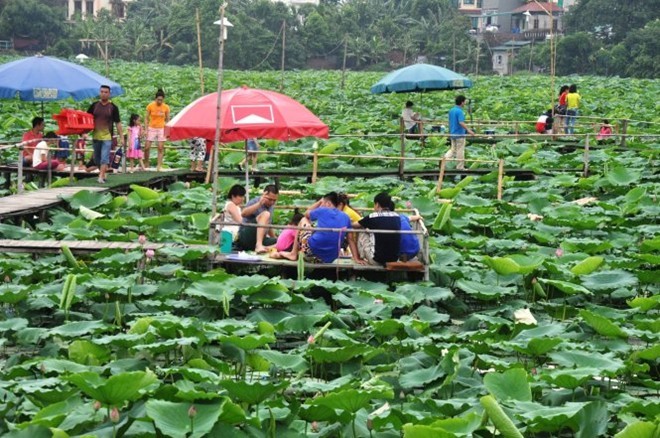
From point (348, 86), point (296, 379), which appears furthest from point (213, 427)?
point (348, 86)

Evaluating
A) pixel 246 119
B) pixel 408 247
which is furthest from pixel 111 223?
pixel 408 247

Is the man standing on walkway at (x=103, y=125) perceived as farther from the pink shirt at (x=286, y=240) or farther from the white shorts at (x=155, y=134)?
the pink shirt at (x=286, y=240)

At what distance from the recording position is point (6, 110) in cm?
2148

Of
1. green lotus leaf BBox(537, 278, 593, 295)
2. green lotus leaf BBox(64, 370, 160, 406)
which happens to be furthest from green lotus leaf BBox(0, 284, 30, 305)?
green lotus leaf BBox(537, 278, 593, 295)

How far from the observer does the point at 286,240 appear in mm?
8617

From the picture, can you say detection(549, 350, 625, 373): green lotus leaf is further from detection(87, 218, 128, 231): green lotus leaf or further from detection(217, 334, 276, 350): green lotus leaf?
detection(87, 218, 128, 231): green lotus leaf

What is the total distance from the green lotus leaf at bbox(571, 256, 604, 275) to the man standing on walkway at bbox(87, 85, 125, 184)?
4.63 meters

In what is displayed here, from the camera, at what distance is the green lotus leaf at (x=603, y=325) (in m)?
6.74

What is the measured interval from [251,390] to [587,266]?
3399mm

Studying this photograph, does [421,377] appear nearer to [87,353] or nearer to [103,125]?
[87,353]

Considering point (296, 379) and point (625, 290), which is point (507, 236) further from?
point (296, 379)

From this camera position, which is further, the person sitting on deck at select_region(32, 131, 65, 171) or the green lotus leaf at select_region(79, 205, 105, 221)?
the person sitting on deck at select_region(32, 131, 65, 171)

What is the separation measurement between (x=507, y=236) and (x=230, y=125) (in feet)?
6.95

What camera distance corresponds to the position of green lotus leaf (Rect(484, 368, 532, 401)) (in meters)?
5.63
